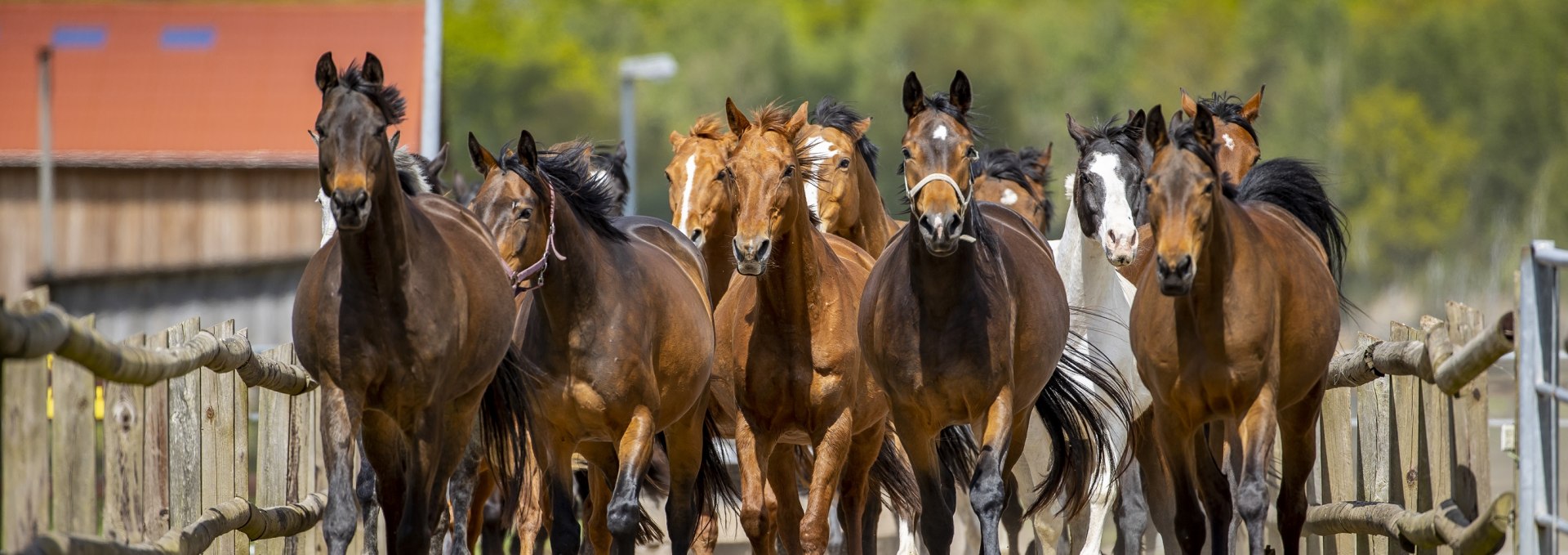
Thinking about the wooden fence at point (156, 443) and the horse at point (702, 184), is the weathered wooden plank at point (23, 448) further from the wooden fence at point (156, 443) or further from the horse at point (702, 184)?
the horse at point (702, 184)

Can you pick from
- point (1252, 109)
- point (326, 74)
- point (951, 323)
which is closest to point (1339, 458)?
point (1252, 109)

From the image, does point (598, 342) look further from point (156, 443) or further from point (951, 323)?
point (156, 443)

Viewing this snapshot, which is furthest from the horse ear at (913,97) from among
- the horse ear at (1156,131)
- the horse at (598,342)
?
the horse at (598,342)

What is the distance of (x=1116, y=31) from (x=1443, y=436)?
150 feet

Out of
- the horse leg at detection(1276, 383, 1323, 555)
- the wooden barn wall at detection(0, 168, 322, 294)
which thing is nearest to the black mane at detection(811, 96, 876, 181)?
the horse leg at detection(1276, 383, 1323, 555)

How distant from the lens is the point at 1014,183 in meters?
10.5

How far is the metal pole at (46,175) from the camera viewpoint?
23891 mm

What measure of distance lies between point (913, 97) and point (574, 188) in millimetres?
1646

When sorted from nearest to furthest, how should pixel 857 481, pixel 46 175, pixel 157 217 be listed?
pixel 857 481 → pixel 46 175 → pixel 157 217

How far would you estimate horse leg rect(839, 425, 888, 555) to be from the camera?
7559 millimetres

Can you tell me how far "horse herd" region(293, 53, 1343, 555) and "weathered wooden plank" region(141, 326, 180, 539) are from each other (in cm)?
71

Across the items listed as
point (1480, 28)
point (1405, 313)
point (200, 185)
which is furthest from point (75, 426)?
point (1480, 28)

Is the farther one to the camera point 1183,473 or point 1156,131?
point 1183,473

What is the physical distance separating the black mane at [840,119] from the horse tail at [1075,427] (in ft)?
5.54
